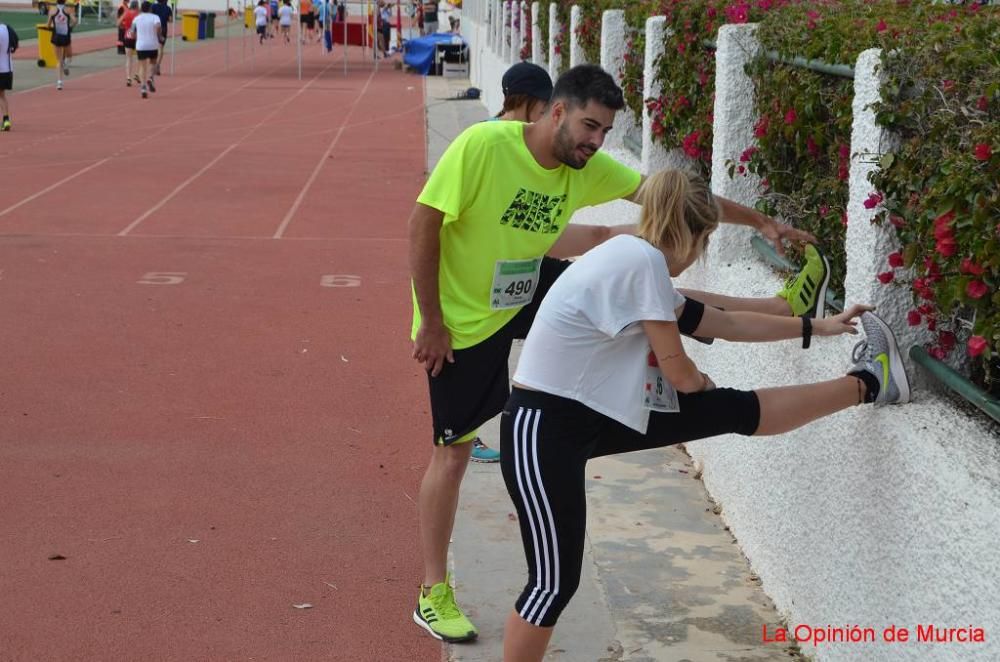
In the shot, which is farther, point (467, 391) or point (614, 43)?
point (614, 43)

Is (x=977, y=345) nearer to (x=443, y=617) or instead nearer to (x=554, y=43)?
(x=443, y=617)

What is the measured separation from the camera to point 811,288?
177 inches

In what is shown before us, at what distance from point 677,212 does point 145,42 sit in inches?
1086

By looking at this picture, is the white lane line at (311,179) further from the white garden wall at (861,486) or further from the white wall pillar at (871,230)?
the white wall pillar at (871,230)

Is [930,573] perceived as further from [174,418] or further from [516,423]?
[174,418]

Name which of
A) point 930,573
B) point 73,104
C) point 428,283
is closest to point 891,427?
point 930,573

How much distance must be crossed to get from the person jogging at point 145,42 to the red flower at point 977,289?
27.9 meters

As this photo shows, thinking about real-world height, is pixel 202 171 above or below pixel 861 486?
below

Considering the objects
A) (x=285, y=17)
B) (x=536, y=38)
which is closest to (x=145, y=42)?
(x=536, y=38)

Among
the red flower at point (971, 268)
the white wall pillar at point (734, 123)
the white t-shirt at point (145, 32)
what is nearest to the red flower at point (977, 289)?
the red flower at point (971, 268)

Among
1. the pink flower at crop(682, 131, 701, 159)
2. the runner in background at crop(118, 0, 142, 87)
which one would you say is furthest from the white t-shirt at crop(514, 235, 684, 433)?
the runner in background at crop(118, 0, 142, 87)

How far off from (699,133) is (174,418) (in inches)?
122

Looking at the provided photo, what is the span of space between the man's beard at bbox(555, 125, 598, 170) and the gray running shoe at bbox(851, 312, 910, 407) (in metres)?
1.00

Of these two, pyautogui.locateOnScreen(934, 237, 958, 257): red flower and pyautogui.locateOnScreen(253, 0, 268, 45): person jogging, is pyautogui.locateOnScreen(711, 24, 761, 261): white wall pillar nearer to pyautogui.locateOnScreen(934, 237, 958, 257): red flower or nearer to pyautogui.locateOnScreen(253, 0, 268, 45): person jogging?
pyautogui.locateOnScreen(934, 237, 958, 257): red flower
